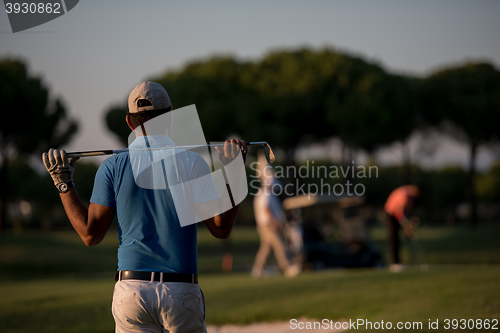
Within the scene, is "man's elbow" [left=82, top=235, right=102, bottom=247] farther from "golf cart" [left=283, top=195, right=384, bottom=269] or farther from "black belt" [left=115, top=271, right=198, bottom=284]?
"golf cart" [left=283, top=195, right=384, bottom=269]

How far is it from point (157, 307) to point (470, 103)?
3288cm

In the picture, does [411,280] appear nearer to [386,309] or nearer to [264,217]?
[386,309]

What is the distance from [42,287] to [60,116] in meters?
23.5

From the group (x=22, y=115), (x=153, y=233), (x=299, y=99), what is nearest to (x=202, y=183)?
(x=153, y=233)

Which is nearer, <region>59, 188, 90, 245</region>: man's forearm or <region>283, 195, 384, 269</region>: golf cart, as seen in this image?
<region>59, 188, 90, 245</region>: man's forearm

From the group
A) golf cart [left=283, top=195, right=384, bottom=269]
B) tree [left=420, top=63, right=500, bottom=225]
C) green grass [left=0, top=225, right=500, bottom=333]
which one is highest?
tree [left=420, top=63, right=500, bottom=225]

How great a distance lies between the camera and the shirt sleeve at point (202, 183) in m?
2.58

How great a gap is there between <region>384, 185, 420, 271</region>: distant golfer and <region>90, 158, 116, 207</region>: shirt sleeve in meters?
9.49

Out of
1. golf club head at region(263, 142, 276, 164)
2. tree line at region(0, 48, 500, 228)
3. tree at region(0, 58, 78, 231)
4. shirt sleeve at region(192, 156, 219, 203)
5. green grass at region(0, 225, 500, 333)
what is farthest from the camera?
tree line at region(0, 48, 500, 228)

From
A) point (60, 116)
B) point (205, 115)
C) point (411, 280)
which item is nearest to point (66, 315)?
point (411, 280)

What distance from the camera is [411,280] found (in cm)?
819

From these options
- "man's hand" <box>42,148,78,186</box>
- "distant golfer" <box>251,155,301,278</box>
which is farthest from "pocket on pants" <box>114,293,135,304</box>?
"distant golfer" <box>251,155,301,278</box>

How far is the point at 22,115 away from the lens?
29.4m

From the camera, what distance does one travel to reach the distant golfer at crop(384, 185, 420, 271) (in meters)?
11.2
